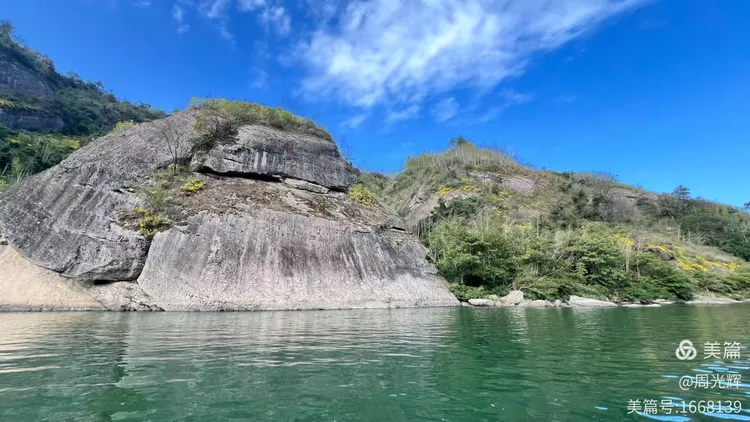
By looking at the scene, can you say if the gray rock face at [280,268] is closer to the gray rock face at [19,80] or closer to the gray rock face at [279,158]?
the gray rock face at [279,158]

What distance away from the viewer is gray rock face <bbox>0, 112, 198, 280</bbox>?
76.8 feet

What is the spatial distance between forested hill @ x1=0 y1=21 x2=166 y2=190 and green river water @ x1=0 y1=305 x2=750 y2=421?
44834 mm

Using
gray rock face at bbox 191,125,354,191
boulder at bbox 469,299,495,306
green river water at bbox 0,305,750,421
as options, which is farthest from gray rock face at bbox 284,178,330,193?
green river water at bbox 0,305,750,421

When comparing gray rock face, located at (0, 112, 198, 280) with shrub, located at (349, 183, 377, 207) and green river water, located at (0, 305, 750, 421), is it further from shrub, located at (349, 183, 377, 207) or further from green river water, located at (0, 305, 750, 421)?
shrub, located at (349, 183, 377, 207)

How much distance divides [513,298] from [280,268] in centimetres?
1900

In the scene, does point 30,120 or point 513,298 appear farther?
point 30,120

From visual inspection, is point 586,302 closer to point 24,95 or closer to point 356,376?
point 356,376

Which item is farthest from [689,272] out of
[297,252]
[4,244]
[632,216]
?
[4,244]

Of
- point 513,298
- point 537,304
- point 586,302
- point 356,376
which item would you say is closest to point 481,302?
point 513,298

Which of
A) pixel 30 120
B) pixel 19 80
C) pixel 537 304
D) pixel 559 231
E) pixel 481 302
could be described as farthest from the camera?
pixel 19 80

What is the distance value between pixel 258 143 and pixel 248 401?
1242 inches

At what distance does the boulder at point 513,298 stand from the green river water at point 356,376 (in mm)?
18521

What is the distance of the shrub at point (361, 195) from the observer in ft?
121

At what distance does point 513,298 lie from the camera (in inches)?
1267
